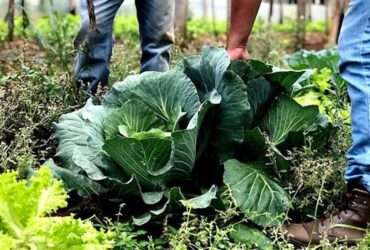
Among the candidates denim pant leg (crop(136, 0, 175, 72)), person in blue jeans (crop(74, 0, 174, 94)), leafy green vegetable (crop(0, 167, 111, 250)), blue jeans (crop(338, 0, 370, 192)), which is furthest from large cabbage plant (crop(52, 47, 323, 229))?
denim pant leg (crop(136, 0, 175, 72))

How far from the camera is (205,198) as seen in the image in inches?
107

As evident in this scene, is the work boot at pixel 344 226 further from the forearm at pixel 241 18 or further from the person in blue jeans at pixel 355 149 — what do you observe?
the forearm at pixel 241 18

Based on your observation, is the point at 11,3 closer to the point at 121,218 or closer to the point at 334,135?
the point at 121,218

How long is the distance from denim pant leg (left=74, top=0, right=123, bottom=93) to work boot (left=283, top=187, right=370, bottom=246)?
4.34ft

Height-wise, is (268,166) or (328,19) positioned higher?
(268,166)

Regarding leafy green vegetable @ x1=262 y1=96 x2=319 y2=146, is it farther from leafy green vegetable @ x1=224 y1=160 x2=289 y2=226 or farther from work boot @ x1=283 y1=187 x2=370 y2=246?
work boot @ x1=283 y1=187 x2=370 y2=246

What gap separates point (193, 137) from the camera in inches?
109

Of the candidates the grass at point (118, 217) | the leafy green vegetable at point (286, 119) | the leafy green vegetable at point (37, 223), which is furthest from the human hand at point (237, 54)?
the leafy green vegetable at point (37, 223)

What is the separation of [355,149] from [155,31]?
1.53 m

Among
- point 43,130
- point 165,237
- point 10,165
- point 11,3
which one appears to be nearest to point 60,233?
point 165,237

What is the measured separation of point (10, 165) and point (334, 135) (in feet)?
4.11

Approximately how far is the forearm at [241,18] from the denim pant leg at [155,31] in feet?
2.89

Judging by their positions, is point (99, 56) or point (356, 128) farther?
point (99, 56)

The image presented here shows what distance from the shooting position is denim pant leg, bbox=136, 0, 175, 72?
157 inches
